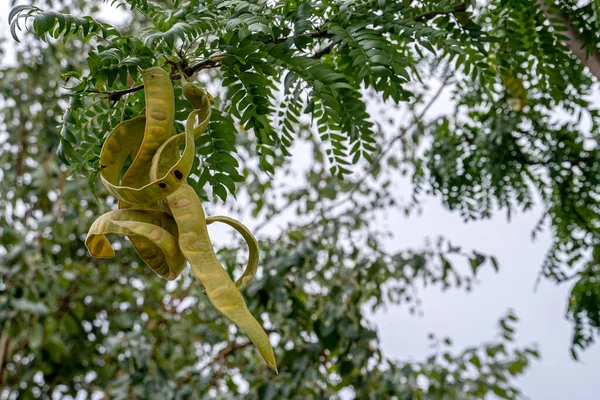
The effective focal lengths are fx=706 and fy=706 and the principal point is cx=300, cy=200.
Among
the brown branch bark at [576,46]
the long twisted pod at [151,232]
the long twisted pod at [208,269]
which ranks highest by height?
the brown branch bark at [576,46]

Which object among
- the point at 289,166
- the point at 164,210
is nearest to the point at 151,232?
the point at 164,210

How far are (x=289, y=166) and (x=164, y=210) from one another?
2.41 metres

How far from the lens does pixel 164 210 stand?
52cm

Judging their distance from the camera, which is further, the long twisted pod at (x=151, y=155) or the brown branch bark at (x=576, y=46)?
the brown branch bark at (x=576, y=46)

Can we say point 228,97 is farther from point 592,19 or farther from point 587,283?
point 587,283

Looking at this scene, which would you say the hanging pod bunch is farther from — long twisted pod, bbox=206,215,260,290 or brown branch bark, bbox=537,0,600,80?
brown branch bark, bbox=537,0,600,80

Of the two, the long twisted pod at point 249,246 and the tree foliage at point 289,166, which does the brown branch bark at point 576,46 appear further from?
the long twisted pod at point 249,246

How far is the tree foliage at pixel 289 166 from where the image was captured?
655 mm

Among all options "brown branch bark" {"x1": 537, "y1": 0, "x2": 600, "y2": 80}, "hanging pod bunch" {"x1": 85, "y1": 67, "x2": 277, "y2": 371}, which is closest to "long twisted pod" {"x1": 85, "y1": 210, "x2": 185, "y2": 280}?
"hanging pod bunch" {"x1": 85, "y1": 67, "x2": 277, "y2": 371}

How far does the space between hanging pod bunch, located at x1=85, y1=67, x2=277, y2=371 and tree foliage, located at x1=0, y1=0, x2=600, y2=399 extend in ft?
0.21

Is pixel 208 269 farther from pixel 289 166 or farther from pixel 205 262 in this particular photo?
pixel 289 166

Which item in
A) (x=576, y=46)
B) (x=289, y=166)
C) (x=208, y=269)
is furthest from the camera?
(x=289, y=166)

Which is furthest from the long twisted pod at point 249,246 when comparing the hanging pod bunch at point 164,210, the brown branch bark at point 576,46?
the brown branch bark at point 576,46

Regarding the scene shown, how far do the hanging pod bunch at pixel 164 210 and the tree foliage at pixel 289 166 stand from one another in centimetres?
6
